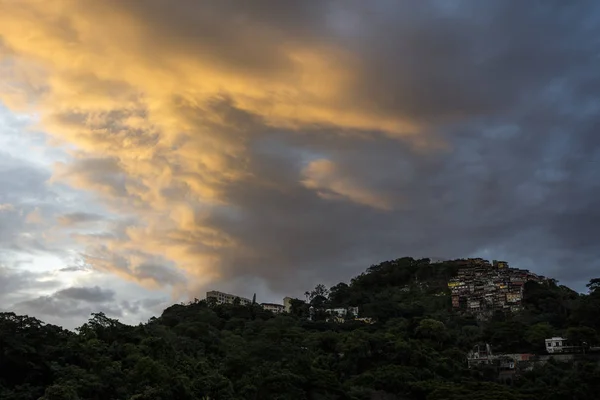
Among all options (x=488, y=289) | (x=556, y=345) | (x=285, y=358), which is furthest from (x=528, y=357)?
(x=488, y=289)

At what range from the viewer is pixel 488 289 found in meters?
103

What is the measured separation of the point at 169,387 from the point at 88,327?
13691 millimetres

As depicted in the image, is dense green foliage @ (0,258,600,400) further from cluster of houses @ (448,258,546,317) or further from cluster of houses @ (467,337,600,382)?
cluster of houses @ (448,258,546,317)

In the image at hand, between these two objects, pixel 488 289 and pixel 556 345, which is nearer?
pixel 556 345

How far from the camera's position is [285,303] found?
125m

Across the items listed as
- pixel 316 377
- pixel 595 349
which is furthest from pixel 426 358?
pixel 595 349

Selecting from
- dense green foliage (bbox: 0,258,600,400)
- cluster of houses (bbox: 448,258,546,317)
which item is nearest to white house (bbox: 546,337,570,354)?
dense green foliage (bbox: 0,258,600,400)

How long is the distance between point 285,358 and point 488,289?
212ft

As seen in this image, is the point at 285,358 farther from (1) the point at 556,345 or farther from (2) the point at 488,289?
(2) the point at 488,289

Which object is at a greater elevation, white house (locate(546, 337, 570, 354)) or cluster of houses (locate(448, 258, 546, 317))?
cluster of houses (locate(448, 258, 546, 317))

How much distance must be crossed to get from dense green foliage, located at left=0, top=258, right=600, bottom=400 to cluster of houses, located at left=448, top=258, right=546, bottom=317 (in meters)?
6.31

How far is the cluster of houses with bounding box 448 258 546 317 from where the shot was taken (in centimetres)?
9756

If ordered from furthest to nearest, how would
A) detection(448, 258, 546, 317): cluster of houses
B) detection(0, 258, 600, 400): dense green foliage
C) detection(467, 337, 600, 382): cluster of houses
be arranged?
detection(448, 258, 546, 317): cluster of houses → detection(467, 337, 600, 382): cluster of houses → detection(0, 258, 600, 400): dense green foliage

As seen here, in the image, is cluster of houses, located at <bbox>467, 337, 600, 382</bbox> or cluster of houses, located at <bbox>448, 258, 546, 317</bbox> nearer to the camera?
cluster of houses, located at <bbox>467, 337, 600, 382</bbox>
